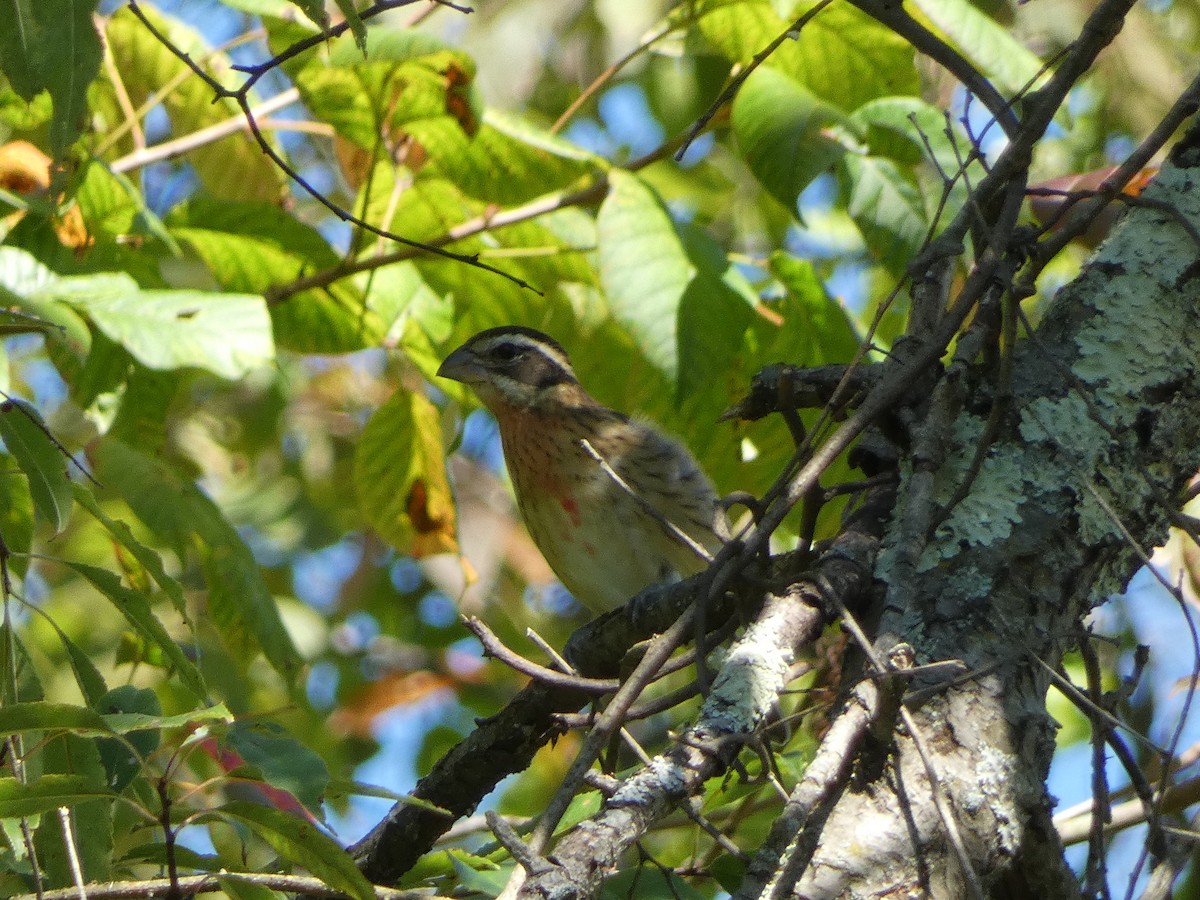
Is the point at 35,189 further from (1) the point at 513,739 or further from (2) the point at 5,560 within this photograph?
(1) the point at 513,739

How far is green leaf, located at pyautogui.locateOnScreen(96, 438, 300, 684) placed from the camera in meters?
3.59

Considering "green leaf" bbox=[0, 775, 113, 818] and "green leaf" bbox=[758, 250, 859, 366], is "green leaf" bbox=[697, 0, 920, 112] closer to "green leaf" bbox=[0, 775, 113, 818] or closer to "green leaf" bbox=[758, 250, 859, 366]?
"green leaf" bbox=[758, 250, 859, 366]

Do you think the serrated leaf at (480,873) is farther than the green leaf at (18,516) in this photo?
No

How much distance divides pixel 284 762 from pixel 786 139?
2163 millimetres

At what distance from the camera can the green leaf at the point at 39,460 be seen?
2.61 m

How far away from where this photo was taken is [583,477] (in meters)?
5.12

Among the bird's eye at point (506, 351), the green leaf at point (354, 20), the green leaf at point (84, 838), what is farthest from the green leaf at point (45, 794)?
the bird's eye at point (506, 351)

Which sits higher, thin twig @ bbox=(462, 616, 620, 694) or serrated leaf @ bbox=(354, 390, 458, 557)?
serrated leaf @ bbox=(354, 390, 458, 557)

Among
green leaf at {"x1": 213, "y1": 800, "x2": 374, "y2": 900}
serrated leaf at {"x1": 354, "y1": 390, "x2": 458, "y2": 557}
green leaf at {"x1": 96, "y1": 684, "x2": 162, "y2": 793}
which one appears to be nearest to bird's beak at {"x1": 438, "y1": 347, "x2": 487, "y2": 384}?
serrated leaf at {"x1": 354, "y1": 390, "x2": 458, "y2": 557}

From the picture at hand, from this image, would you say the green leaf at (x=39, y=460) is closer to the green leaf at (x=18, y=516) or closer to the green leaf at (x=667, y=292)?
the green leaf at (x=18, y=516)

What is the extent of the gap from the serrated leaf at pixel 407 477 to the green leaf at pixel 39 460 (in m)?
2.06

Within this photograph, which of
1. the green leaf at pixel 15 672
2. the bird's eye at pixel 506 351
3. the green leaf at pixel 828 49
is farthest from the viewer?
the bird's eye at pixel 506 351

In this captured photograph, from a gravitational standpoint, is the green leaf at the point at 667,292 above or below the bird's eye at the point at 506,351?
below

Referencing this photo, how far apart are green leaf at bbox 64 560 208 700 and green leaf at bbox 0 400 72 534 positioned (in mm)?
109
